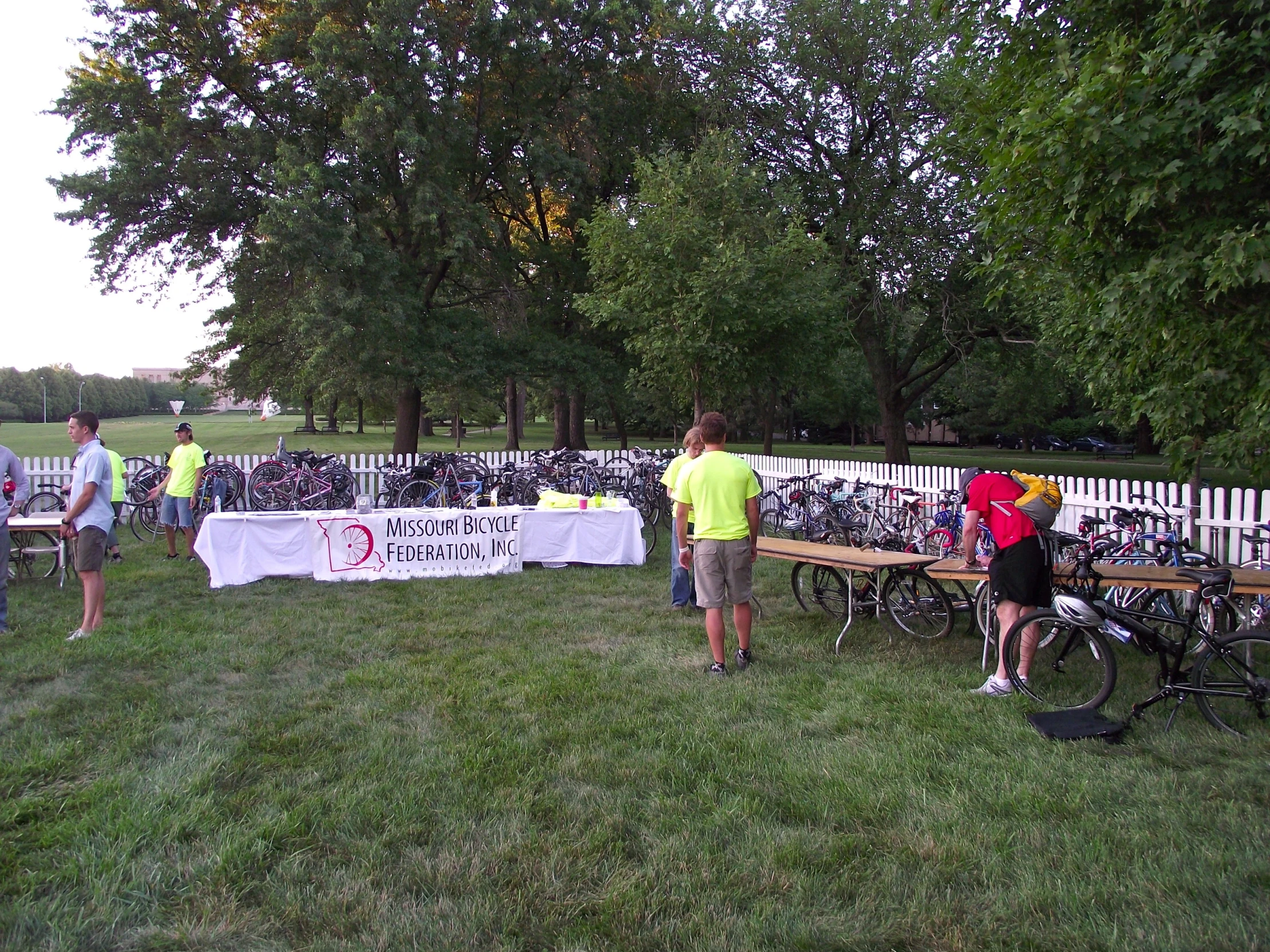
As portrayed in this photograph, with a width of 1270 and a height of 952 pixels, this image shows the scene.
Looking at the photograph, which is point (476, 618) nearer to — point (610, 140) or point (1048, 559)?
point (1048, 559)

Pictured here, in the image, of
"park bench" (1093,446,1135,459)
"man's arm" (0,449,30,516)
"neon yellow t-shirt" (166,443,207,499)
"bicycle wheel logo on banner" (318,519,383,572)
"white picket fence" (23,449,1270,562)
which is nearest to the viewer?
"man's arm" (0,449,30,516)

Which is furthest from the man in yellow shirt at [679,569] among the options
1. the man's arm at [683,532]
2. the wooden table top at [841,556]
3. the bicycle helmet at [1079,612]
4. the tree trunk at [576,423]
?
the tree trunk at [576,423]

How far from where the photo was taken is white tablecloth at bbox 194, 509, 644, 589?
9016 mm

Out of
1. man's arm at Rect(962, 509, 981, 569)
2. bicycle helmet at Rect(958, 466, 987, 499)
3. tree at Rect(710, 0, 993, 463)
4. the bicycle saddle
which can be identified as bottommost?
the bicycle saddle

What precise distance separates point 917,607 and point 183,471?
29.9 feet

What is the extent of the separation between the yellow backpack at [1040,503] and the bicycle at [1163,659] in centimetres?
50

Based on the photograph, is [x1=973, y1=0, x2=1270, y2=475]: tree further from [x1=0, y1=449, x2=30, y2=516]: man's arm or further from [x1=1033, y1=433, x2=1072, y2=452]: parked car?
[x1=1033, y1=433, x2=1072, y2=452]: parked car

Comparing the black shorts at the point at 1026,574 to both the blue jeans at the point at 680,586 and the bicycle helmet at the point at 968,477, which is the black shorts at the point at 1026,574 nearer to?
the bicycle helmet at the point at 968,477

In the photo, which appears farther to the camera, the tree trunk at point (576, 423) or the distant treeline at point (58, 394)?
the distant treeline at point (58, 394)

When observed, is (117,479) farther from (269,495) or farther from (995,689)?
(995,689)

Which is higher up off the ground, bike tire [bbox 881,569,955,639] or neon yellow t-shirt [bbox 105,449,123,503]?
neon yellow t-shirt [bbox 105,449,123,503]

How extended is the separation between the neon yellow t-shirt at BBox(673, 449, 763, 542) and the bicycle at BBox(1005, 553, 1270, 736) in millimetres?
1934

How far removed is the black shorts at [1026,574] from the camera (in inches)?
205

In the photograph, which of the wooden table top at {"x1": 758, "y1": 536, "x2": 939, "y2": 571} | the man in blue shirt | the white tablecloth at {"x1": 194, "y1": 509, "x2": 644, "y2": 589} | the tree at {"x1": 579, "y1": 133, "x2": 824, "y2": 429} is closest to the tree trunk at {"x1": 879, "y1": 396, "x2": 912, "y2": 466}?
the tree at {"x1": 579, "y1": 133, "x2": 824, "y2": 429}
